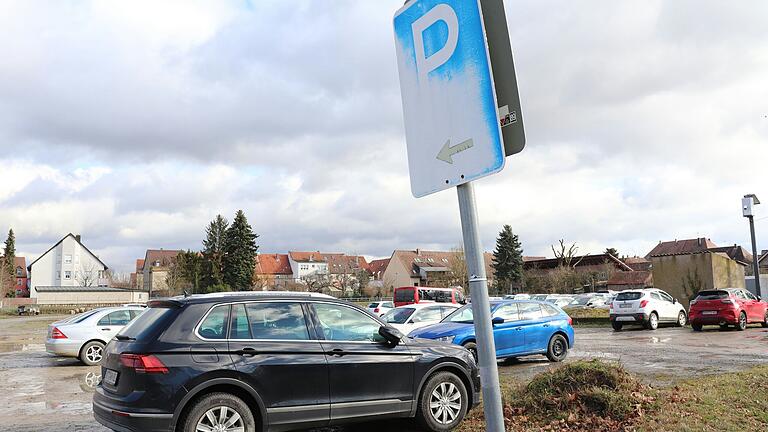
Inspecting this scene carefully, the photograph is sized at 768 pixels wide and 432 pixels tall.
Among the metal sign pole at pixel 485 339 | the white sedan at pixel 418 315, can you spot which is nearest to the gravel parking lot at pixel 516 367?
the white sedan at pixel 418 315

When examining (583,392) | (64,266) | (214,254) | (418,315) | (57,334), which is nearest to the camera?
(583,392)

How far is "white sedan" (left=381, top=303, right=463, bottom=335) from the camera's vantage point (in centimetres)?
1675

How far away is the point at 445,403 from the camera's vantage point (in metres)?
7.49

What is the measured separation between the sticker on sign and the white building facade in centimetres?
11436

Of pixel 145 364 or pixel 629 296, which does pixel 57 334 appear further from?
pixel 629 296

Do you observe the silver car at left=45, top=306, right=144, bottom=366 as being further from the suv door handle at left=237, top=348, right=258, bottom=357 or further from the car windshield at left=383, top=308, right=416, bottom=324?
the suv door handle at left=237, top=348, right=258, bottom=357

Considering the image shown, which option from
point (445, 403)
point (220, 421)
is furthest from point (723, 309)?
point (220, 421)

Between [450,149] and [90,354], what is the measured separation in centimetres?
1659

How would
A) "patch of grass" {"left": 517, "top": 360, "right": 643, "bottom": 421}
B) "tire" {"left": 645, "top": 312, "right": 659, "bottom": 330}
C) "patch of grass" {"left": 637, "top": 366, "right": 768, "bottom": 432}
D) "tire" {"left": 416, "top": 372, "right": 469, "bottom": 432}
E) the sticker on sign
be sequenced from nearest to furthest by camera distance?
the sticker on sign → "patch of grass" {"left": 637, "top": 366, "right": 768, "bottom": 432} → "patch of grass" {"left": 517, "top": 360, "right": 643, "bottom": 421} → "tire" {"left": 416, "top": 372, "right": 469, "bottom": 432} → "tire" {"left": 645, "top": 312, "right": 659, "bottom": 330}

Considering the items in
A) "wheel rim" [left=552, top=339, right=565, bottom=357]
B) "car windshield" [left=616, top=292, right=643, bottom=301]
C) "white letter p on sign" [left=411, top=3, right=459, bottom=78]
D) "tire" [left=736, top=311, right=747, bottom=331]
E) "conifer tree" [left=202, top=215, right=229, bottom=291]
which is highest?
"conifer tree" [left=202, top=215, right=229, bottom=291]

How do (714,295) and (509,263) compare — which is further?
(509,263)

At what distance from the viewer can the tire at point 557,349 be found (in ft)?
46.6

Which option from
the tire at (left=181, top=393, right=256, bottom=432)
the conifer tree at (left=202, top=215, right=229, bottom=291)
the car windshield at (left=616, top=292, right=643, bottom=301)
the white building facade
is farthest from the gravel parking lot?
the white building facade

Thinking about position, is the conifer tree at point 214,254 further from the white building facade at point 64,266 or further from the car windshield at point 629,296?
the car windshield at point 629,296
